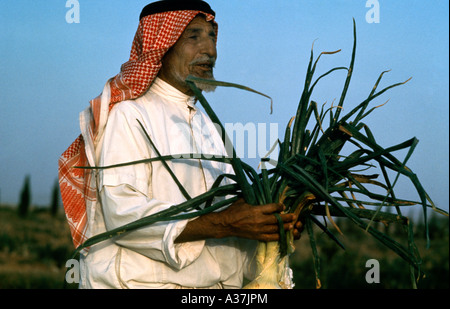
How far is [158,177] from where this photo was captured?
9.20 ft

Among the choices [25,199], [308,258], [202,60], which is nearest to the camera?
[202,60]

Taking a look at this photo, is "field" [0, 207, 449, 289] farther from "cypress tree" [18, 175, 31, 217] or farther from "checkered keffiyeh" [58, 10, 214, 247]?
"checkered keffiyeh" [58, 10, 214, 247]

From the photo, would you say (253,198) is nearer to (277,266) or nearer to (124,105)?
(277,266)

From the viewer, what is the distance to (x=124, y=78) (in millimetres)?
2967

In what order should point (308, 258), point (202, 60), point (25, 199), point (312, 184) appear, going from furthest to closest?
point (25, 199)
point (308, 258)
point (202, 60)
point (312, 184)

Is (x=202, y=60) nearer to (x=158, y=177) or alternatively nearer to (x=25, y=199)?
(x=158, y=177)

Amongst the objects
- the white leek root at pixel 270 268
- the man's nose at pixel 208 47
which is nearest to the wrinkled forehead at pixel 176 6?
the man's nose at pixel 208 47

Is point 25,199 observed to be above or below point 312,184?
below

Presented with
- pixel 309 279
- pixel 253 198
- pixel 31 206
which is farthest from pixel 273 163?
pixel 31 206

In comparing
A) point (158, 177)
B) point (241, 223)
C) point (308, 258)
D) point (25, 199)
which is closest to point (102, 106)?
point (158, 177)

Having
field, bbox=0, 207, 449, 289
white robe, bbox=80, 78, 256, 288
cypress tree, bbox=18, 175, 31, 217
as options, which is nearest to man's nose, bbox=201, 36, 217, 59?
white robe, bbox=80, 78, 256, 288

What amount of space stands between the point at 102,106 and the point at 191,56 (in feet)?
1.94

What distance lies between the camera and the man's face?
123 inches
